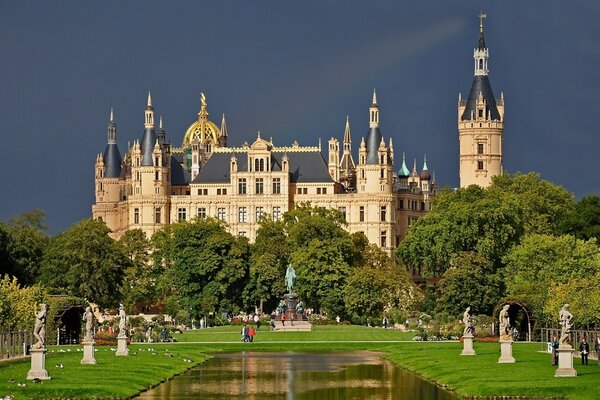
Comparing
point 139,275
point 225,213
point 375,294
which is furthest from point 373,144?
point 375,294

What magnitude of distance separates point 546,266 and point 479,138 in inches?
2770

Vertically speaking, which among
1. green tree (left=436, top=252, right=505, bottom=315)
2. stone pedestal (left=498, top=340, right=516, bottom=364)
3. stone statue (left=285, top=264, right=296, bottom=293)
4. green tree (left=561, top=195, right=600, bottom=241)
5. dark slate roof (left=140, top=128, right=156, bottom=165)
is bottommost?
stone pedestal (left=498, top=340, right=516, bottom=364)

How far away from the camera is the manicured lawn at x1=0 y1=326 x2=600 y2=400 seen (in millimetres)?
54000

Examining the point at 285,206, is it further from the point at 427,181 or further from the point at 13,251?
the point at 13,251

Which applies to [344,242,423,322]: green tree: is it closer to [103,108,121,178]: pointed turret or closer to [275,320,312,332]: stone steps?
[275,320,312,332]: stone steps

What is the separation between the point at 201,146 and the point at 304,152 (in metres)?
25.3

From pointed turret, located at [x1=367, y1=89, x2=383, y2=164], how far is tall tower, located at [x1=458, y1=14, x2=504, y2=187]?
7.87m

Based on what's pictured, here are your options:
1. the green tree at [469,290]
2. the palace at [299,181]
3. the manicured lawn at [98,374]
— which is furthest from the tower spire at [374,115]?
the manicured lawn at [98,374]

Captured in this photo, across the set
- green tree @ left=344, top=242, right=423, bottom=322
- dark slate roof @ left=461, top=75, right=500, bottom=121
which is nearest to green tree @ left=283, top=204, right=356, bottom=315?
green tree @ left=344, top=242, right=423, bottom=322

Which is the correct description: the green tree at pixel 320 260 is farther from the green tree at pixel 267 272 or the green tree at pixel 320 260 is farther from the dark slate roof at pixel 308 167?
the dark slate roof at pixel 308 167

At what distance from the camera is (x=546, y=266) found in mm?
102625

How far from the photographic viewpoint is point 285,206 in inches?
6801

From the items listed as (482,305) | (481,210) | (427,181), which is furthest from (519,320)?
(427,181)

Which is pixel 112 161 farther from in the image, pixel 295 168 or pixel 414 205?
pixel 414 205
